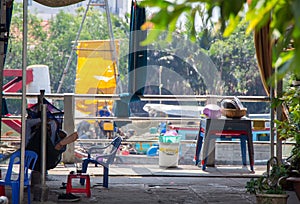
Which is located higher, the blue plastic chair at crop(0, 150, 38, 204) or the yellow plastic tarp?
the yellow plastic tarp

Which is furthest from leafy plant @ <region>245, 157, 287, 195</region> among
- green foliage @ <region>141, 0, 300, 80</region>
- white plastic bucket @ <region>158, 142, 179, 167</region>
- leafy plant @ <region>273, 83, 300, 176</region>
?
green foliage @ <region>141, 0, 300, 80</region>

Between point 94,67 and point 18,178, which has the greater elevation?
point 94,67

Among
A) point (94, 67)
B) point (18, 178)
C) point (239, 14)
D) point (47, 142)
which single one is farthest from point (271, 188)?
point (94, 67)

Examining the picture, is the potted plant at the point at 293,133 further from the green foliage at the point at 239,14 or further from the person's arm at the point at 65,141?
the green foliage at the point at 239,14

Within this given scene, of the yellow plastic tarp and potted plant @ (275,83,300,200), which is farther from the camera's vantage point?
the yellow plastic tarp

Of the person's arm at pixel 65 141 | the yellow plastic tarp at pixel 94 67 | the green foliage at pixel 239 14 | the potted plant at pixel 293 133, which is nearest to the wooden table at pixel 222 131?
the person's arm at pixel 65 141

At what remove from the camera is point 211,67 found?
1398 cm

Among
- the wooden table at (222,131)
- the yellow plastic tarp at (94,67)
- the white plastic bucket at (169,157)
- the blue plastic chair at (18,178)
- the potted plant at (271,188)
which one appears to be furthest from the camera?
the yellow plastic tarp at (94,67)

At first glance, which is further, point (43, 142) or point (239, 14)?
point (43, 142)

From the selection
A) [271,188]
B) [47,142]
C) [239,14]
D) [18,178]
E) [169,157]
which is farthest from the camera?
[169,157]

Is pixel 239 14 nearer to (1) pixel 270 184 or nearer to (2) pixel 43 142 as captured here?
(1) pixel 270 184

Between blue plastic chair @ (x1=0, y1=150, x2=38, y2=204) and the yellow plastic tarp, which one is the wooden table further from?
the yellow plastic tarp

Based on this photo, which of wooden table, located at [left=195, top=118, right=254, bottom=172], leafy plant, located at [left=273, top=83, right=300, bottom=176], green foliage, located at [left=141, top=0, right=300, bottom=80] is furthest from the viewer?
wooden table, located at [left=195, top=118, right=254, bottom=172]

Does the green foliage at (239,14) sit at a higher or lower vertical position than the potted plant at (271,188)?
higher
